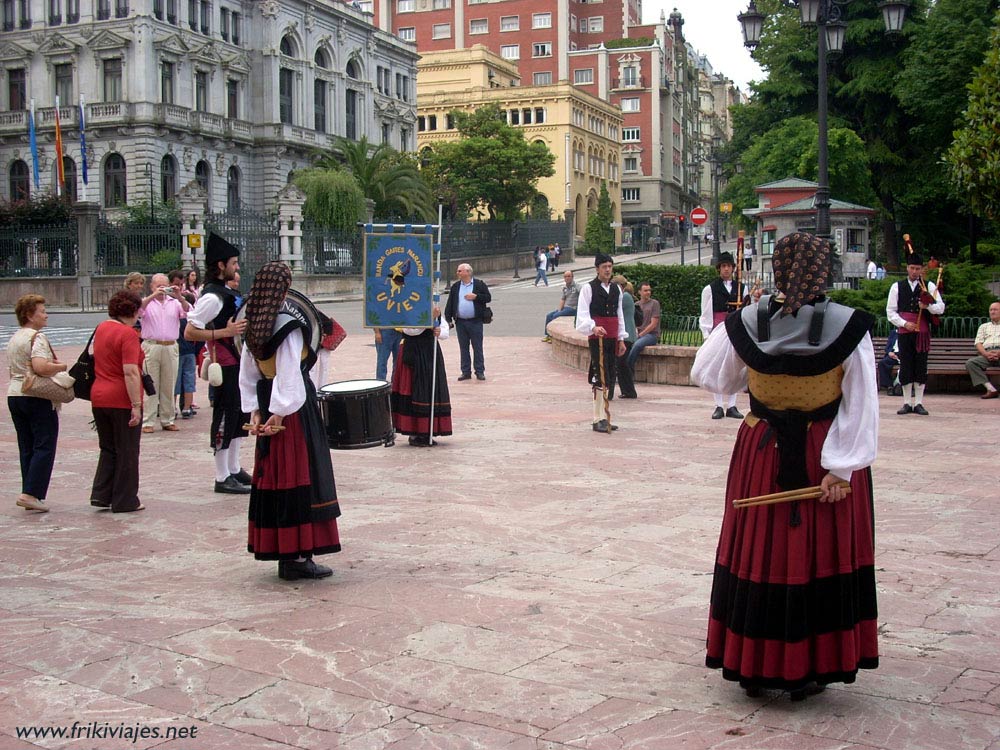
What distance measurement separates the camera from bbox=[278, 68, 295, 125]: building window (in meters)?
66.4

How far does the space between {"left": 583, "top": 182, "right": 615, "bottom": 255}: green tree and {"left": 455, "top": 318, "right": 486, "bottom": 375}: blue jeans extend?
47.4 metres

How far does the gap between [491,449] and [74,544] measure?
4762 millimetres

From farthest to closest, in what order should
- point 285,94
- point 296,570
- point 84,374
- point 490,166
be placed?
point 490,166, point 285,94, point 84,374, point 296,570

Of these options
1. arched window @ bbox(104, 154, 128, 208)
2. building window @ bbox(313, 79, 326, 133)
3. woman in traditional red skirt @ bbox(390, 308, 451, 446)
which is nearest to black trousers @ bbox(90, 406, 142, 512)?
woman in traditional red skirt @ bbox(390, 308, 451, 446)

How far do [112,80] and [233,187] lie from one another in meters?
8.87

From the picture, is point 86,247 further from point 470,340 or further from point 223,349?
point 223,349

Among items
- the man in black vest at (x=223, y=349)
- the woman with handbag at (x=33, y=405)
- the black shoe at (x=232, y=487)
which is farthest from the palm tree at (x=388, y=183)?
the woman with handbag at (x=33, y=405)

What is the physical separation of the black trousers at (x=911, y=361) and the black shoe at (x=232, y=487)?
828cm

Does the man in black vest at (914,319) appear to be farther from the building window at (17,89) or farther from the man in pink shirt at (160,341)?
the building window at (17,89)

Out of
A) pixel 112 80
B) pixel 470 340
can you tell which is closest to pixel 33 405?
pixel 470 340

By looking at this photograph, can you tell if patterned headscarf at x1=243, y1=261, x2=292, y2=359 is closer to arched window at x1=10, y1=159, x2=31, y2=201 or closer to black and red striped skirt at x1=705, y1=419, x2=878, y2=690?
black and red striped skirt at x1=705, y1=419, x2=878, y2=690

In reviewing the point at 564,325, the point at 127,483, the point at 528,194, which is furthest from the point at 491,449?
the point at 528,194

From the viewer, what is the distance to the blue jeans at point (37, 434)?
8.95m

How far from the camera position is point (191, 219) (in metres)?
42.1
